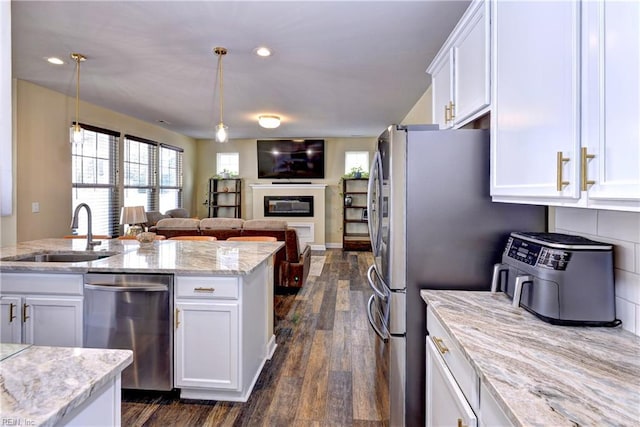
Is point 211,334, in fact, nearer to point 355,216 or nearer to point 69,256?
point 69,256

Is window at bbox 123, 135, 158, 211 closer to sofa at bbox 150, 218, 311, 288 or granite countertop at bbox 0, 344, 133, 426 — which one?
sofa at bbox 150, 218, 311, 288

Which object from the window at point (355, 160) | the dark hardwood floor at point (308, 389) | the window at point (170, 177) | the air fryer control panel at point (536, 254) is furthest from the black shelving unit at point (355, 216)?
the air fryer control panel at point (536, 254)

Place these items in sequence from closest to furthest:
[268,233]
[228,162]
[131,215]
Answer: [268,233]
[131,215]
[228,162]

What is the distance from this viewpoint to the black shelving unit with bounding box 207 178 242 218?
8719mm

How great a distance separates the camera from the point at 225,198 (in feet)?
29.1

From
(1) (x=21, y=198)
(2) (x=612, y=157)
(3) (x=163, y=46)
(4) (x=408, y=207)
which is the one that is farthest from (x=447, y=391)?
(1) (x=21, y=198)

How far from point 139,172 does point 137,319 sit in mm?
5040

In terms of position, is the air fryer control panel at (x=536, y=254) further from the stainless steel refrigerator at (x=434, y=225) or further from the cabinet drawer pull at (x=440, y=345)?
the cabinet drawer pull at (x=440, y=345)

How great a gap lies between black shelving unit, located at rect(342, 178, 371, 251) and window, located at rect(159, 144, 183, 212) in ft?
12.7

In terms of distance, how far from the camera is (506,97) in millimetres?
1492

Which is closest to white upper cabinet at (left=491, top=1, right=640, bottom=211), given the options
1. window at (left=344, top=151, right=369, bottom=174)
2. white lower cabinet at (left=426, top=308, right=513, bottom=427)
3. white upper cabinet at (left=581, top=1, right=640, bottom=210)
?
white upper cabinet at (left=581, top=1, right=640, bottom=210)

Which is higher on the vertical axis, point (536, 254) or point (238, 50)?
point (238, 50)

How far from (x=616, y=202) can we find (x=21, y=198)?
17.8 ft

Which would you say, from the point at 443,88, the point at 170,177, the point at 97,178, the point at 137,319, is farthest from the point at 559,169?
the point at 170,177
